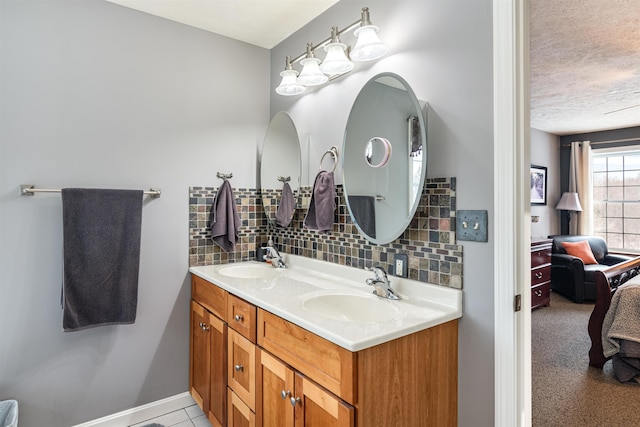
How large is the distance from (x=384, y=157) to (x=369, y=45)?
1.68ft

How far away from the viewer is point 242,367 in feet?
5.40

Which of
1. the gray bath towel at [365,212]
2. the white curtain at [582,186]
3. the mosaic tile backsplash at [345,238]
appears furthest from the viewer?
the white curtain at [582,186]

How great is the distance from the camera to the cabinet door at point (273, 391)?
132 cm

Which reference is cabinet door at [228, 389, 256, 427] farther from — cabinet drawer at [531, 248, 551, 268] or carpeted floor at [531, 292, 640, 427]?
cabinet drawer at [531, 248, 551, 268]

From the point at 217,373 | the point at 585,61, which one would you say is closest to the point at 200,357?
the point at 217,373

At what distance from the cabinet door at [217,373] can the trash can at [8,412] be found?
866 mm

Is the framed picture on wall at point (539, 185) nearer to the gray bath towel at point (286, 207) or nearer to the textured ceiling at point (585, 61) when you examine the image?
the textured ceiling at point (585, 61)

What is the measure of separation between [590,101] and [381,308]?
4.02 metres

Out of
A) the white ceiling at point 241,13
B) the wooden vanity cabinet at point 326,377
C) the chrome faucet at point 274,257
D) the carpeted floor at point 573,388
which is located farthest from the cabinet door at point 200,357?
the carpeted floor at point 573,388

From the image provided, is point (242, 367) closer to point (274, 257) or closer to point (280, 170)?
point (274, 257)

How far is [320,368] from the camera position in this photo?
1179 millimetres

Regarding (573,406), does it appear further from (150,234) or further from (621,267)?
(150,234)

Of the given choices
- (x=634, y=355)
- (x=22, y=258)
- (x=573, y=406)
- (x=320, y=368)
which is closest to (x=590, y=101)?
(x=634, y=355)

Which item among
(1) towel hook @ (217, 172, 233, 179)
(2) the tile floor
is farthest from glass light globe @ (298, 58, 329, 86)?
(2) the tile floor
